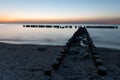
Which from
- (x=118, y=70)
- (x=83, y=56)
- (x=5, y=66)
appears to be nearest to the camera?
(x=118, y=70)

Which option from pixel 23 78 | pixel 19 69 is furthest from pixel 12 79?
pixel 19 69

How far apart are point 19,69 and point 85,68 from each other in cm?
252

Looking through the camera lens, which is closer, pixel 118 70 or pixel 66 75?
pixel 66 75

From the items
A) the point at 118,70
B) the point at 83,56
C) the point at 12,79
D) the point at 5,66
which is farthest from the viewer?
the point at 83,56

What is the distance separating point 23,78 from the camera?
235 inches

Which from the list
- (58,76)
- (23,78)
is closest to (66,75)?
(58,76)

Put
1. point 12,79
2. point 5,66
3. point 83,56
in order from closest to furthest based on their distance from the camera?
point 12,79, point 5,66, point 83,56

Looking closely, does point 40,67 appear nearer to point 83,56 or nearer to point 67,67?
point 67,67

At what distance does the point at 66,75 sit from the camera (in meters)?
6.28

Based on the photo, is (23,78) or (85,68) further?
(85,68)

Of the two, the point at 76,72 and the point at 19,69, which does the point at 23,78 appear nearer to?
the point at 19,69

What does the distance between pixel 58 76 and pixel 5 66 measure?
2.57 meters

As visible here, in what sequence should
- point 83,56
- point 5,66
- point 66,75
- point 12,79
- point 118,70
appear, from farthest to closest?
point 83,56 → point 5,66 → point 118,70 → point 66,75 → point 12,79

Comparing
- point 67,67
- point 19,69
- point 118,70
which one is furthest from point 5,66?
point 118,70
